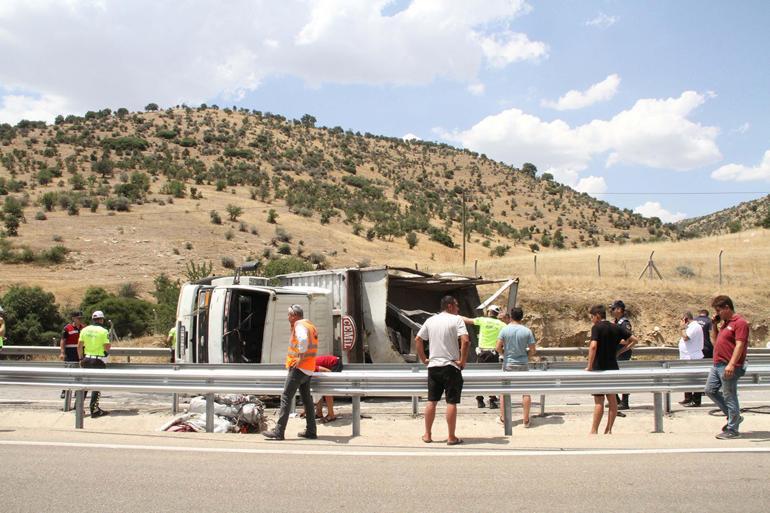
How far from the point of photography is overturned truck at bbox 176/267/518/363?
11.3 meters

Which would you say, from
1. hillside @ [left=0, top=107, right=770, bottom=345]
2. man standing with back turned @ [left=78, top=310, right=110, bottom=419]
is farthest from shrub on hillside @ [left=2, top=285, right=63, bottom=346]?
man standing with back turned @ [left=78, top=310, right=110, bottom=419]

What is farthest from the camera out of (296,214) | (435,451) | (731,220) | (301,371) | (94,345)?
(731,220)

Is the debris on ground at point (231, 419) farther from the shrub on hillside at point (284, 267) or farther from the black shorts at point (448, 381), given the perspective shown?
the shrub on hillside at point (284, 267)


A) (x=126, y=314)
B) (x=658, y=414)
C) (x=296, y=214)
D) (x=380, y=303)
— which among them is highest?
(x=296, y=214)

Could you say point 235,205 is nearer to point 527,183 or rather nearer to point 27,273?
point 27,273

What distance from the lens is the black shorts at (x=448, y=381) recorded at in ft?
26.0

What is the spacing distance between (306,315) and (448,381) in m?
4.51

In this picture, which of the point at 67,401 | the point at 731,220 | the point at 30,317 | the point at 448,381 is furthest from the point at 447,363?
the point at 731,220

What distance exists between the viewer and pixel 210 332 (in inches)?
446

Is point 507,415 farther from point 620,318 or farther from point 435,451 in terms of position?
point 620,318

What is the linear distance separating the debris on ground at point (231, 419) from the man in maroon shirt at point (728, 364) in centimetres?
562

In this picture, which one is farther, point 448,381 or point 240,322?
point 240,322

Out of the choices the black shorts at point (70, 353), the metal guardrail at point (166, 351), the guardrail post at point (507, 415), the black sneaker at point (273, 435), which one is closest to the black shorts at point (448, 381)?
the guardrail post at point (507, 415)

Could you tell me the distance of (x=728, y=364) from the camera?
8000 mm
